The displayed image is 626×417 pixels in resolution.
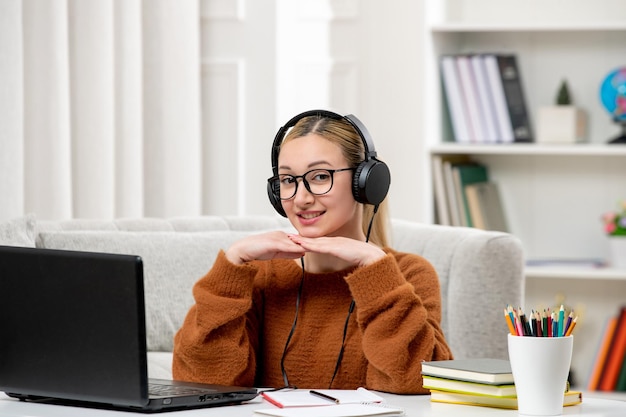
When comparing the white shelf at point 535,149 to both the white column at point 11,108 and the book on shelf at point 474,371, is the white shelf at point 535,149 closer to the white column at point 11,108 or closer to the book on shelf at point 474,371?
the white column at point 11,108

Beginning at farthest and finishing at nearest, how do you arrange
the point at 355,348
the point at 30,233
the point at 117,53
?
the point at 117,53
the point at 30,233
the point at 355,348

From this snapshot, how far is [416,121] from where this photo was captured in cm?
350

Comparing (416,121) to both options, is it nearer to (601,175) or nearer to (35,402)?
(601,175)

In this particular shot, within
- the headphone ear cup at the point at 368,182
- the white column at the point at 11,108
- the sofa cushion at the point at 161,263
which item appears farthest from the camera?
the white column at the point at 11,108

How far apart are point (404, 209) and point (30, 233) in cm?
160

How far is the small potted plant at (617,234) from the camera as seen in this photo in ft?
11.2

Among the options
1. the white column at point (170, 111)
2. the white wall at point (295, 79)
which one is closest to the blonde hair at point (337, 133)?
the white column at point (170, 111)

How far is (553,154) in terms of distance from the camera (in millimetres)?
3660

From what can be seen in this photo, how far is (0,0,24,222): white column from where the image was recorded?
253cm

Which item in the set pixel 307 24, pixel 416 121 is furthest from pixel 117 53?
pixel 416 121

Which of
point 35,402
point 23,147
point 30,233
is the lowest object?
point 35,402

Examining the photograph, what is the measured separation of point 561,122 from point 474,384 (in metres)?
2.32

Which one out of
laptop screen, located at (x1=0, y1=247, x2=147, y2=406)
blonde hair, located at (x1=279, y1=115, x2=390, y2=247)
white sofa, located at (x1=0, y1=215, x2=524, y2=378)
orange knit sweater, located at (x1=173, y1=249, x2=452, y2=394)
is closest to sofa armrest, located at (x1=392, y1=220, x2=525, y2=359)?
white sofa, located at (x1=0, y1=215, x2=524, y2=378)

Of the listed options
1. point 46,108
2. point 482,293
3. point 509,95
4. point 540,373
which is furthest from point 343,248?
point 509,95
